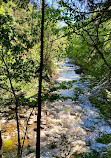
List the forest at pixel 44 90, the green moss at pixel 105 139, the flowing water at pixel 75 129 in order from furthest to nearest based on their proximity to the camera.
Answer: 1. the green moss at pixel 105 139
2. the flowing water at pixel 75 129
3. the forest at pixel 44 90

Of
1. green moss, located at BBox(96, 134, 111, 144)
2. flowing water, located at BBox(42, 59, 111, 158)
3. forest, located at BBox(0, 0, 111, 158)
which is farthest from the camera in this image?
green moss, located at BBox(96, 134, 111, 144)

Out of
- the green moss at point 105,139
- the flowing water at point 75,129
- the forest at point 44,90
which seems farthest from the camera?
the green moss at point 105,139

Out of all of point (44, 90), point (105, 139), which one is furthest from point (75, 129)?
point (44, 90)

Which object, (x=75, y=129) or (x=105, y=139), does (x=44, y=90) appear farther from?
(x=105, y=139)

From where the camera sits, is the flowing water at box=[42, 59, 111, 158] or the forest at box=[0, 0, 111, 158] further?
the flowing water at box=[42, 59, 111, 158]

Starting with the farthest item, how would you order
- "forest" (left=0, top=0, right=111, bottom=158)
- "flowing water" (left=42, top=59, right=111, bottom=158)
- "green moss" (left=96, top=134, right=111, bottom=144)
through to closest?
"green moss" (left=96, top=134, right=111, bottom=144) → "flowing water" (left=42, top=59, right=111, bottom=158) → "forest" (left=0, top=0, right=111, bottom=158)

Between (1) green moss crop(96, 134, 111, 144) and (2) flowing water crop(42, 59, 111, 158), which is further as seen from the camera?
(1) green moss crop(96, 134, 111, 144)

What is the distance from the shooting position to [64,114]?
35.5 feet

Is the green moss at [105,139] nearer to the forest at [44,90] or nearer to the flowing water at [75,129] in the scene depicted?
the forest at [44,90]

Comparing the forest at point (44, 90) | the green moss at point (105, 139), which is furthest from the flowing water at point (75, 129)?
the green moss at point (105, 139)

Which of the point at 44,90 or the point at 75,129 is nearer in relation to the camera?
the point at 44,90

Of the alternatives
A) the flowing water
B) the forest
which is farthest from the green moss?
the flowing water

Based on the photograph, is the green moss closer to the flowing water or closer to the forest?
the forest

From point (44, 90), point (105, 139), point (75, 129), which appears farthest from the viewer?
point (75, 129)
